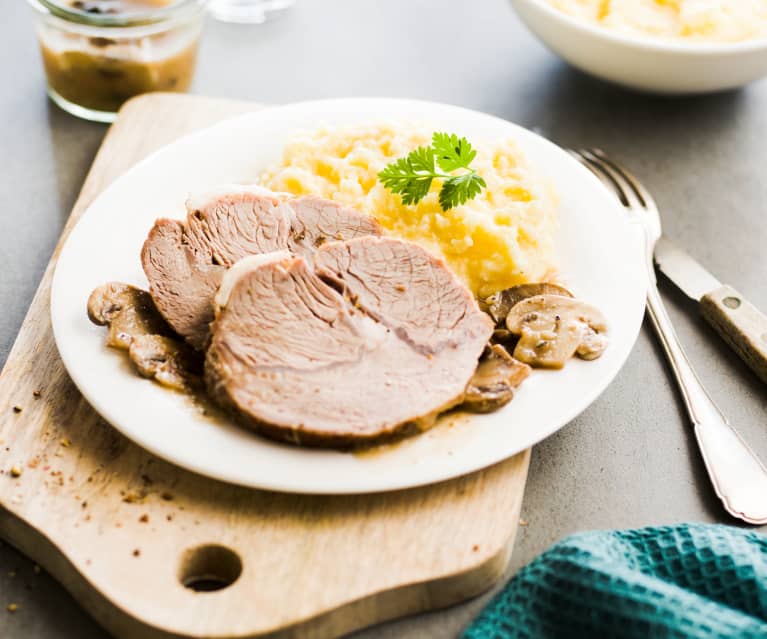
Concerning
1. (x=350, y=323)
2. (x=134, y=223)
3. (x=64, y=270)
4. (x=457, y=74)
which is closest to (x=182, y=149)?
(x=134, y=223)

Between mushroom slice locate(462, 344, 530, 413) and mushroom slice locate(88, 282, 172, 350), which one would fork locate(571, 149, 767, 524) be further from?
mushroom slice locate(88, 282, 172, 350)

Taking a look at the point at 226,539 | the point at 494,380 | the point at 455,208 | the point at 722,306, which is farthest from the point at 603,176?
the point at 226,539

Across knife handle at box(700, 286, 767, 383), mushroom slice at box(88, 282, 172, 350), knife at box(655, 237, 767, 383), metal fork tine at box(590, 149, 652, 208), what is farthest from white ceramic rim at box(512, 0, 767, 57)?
mushroom slice at box(88, 282, 172, 350)

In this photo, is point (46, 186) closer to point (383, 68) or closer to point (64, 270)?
point (64, 270)

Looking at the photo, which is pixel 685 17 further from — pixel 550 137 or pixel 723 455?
pixel 723 455

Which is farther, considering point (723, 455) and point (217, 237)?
point (217, 237)

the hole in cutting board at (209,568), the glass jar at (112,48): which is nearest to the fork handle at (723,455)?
the hole in cutting board at (209,568)
